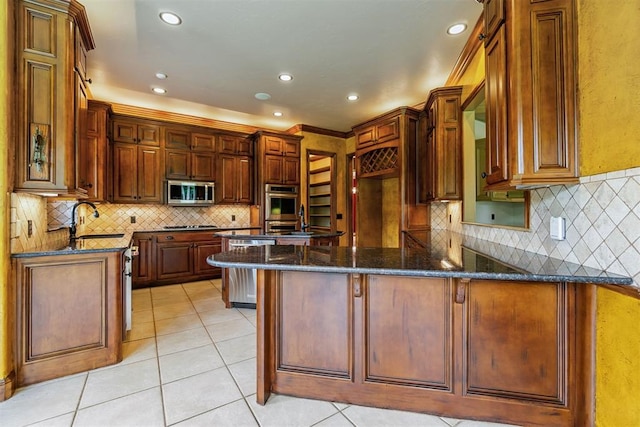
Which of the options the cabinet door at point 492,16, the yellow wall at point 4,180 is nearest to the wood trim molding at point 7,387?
the yellow wall at point 4,180

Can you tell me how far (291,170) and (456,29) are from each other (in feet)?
11.5

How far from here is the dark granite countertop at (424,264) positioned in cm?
127

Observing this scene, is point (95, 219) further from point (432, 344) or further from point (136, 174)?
point (432, 344)

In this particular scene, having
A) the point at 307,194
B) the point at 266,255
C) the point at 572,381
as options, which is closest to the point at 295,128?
the point at 307,194

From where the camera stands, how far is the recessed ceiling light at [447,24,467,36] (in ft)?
8.32

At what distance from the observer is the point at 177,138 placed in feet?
15.3

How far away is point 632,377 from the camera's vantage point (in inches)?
47.1

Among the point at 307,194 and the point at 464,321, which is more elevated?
the point at 307,194

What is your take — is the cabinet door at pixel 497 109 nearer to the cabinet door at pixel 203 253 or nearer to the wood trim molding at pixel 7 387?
the wood trim molding at pixel 7 387

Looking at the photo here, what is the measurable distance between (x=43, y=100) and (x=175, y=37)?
4.19 feet

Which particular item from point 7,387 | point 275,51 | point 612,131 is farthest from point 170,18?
point 612,131

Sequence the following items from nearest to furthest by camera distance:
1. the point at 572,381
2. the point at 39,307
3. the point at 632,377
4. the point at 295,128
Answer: the point at 632,377
the point at 572,381
the point at 39,307
the point at 295,128

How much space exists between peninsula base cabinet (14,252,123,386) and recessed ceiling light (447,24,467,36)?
3.43 metres

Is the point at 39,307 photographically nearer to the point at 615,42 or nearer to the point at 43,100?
the point at 43,100
